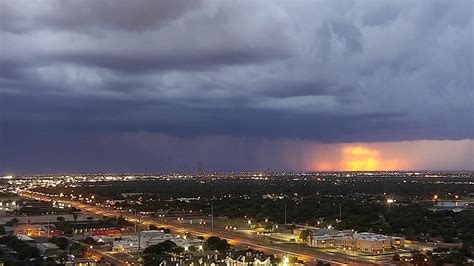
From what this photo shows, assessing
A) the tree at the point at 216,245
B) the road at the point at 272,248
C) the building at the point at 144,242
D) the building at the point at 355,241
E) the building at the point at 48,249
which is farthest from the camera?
the building at the point at 355,241

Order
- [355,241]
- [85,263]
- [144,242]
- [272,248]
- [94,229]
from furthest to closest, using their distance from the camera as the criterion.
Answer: [94,229], [355,241], [144,242], [272,248], [85,263]

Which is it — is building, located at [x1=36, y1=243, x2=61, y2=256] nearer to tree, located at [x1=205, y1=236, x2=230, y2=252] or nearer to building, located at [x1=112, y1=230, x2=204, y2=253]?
building, located at [x1=112, y1=230, x2=204, y2=253]

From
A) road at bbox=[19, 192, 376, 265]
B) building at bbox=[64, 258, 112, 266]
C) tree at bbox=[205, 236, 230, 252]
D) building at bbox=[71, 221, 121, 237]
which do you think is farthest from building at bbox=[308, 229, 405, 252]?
building at bbox=[64, 258, 112, 266]

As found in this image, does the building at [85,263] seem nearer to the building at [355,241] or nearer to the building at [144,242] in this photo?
the building at [144,242]

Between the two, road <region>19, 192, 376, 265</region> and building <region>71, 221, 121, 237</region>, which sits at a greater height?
building <region>71, 221, 121, 237</region>

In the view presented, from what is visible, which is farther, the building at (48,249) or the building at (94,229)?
the building at (94,229)

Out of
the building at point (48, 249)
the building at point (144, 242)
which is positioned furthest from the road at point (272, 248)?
the building at point (48, 249)

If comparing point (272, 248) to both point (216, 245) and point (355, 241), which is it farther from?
Result: point (355, 241)

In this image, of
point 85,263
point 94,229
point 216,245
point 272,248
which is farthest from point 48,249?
point 272,248

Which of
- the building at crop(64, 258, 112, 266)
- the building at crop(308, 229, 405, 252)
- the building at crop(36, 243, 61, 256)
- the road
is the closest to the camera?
the building at crop(64, 258, 112, 266)
